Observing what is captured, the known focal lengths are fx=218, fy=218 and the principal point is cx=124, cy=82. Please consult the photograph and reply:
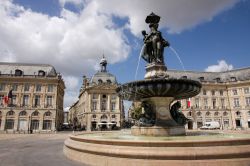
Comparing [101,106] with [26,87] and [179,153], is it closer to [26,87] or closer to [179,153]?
[26,87]

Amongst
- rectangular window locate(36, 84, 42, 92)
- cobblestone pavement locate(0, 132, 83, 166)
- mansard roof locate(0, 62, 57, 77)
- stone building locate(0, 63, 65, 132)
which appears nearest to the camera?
cobblestone pavement locate(0, 132, 83, 166)

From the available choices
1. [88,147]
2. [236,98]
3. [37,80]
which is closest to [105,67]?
[37,80]

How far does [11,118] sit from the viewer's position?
52844 millimetres

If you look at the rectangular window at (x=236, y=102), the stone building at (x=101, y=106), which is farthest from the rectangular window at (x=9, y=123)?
the rectangular window at (x=236, y=102)

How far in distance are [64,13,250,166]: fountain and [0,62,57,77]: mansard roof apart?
5134cm

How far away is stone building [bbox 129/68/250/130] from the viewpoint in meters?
65.7

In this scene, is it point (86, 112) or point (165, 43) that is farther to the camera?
point (86, 112)

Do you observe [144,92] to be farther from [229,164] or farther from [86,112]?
[86,112]

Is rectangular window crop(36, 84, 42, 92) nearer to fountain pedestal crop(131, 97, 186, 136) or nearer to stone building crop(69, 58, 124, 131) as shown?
stone building crop(69, 58, 124, 131)

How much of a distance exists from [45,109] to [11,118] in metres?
7.97

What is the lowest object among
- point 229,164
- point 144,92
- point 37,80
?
point 229,164

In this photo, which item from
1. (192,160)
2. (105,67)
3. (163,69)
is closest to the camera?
(192,160)

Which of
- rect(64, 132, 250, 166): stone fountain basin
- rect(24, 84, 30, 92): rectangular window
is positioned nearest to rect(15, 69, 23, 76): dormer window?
rect(24, 84, 30, 92): rectangular window

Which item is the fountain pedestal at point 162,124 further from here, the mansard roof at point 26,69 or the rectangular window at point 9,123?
the mansard roof at point 26,69
